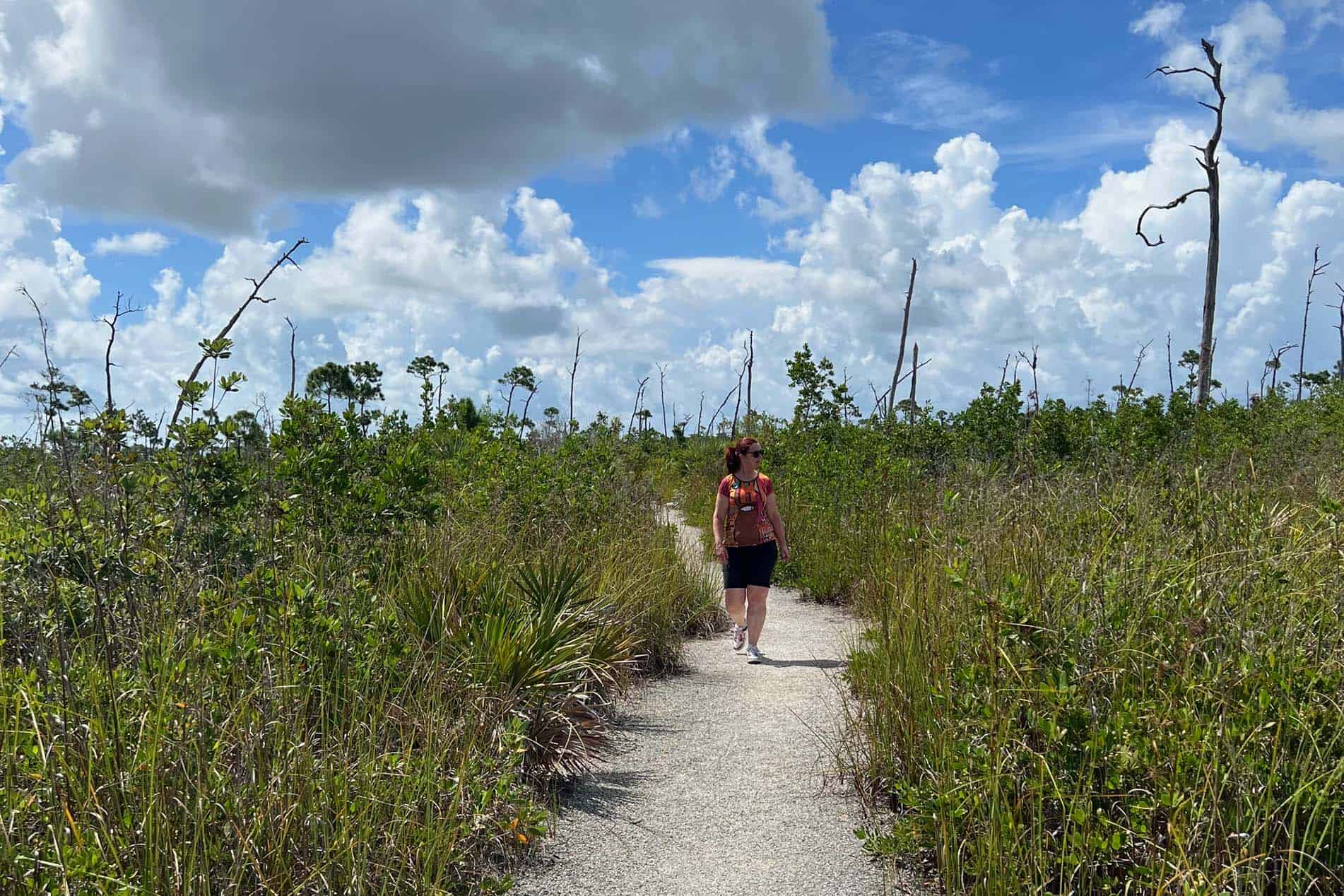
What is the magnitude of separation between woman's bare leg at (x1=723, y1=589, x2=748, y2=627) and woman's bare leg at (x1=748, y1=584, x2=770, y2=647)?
6.1 inches

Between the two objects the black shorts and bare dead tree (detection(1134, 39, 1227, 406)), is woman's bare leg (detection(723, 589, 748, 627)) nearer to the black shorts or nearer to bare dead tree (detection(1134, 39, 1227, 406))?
the black shorts

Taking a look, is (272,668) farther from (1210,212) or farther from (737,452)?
(1210,212)

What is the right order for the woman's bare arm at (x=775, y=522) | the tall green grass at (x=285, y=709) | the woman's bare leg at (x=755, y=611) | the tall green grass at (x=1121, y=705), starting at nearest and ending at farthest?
the tall green grass at (x=285, y=709)
the tall green grass at (x=1121, y=705)
the woman's bare leg at (x=755, y=611)
the woman's bare arm at (x=775, y=522)

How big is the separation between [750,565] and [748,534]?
0.25 meters

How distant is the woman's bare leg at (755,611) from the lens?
7266 millimetres

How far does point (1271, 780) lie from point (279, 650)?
10.5 ft

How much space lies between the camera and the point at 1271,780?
268 centimetres

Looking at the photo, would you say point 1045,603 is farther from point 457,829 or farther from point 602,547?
point 602,547

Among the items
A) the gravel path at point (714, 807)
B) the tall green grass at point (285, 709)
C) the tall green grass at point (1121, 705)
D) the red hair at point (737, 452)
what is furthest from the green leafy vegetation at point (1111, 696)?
the red hair at point (737, 452)

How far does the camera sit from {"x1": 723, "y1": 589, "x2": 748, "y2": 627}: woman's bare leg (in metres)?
7.45

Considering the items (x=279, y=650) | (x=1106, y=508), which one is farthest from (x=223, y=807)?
(x=1106, y=508)

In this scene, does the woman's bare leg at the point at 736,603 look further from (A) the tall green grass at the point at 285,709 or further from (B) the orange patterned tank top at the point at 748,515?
(A) the tall green grass at the point at 285,709

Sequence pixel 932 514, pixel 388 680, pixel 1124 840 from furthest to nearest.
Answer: pixel 932 514 < pixel 388 680 < pixel 1124 840

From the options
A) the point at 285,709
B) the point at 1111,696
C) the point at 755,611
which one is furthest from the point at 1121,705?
the point at 755,611
